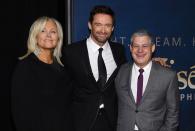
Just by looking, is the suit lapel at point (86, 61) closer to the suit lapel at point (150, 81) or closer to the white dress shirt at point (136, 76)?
the white dress shirt at point (136, 76)

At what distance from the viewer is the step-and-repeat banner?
12.3 ft

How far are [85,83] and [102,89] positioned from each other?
0.15 meters

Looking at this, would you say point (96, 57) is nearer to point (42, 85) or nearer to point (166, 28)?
point (42, 85)

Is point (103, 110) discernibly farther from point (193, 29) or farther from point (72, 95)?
point (193, 29)

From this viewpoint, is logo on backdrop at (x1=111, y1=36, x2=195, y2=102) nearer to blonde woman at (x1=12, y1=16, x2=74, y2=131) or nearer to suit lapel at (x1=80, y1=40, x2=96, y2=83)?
suit lapel at (x1=80, y1=40, x2=96, y2=83)

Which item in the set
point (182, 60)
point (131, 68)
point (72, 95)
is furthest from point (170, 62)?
point (72, 95)

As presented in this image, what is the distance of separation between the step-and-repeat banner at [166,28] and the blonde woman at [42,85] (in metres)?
0.73

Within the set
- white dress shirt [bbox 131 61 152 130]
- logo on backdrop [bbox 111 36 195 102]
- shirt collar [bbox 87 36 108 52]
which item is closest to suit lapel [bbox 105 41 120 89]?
shirt collar [bbox 87 36 108 52]

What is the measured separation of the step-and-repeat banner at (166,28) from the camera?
3.74 metres

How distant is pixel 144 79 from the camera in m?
3.06

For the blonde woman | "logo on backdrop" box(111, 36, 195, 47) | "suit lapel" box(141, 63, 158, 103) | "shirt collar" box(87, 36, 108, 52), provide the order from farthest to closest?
"logo on backdrop" box(111, 36, 195, 47) → "shirt collar" box(87, 36, 108, 52) → "suit lapel" box(141, 63, 158, 103) → the blonde woman

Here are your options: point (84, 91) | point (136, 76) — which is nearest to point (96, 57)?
point (84, 91)

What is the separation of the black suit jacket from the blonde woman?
15 centimetres

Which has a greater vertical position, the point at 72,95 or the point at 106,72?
the point at 106,72
